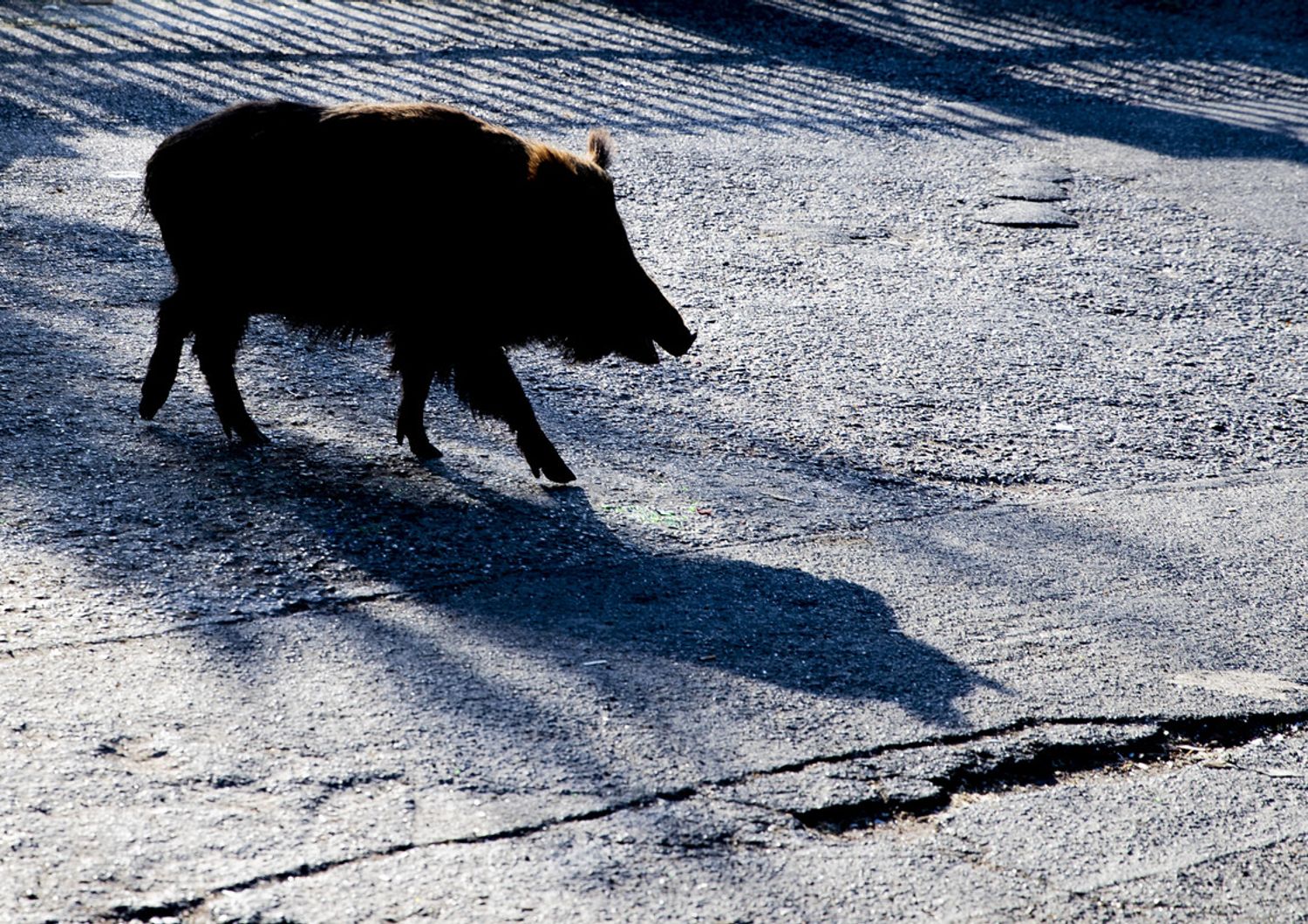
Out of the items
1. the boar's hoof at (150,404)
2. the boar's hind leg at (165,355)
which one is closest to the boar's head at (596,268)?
the boar's hind leg at (165,355)

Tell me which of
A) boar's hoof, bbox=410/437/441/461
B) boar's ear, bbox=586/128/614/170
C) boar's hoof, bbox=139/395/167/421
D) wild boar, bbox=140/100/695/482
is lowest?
boar's hoof, bbox=139/395/167/421

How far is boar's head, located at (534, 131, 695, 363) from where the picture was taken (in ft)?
12.5

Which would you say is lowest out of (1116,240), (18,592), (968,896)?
(18,592)

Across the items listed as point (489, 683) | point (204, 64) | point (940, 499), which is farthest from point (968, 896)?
point (204, 64)

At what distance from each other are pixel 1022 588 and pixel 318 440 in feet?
6.19

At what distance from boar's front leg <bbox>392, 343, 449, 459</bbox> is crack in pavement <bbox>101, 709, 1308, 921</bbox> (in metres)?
1.62

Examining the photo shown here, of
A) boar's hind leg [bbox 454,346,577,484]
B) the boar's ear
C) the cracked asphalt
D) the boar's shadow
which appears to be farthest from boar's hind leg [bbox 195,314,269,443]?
the boar's ear

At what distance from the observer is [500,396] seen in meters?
3.84

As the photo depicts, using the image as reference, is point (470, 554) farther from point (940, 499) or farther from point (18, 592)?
point (940, 499)

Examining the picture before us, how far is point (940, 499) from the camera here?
13.3ft

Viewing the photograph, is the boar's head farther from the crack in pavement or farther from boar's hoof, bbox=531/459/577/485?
the crack in pavement

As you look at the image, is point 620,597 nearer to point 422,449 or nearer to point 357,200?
point 422,449

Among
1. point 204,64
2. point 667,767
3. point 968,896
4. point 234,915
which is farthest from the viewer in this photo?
point 204,64

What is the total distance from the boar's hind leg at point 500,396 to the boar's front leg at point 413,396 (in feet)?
0.26
